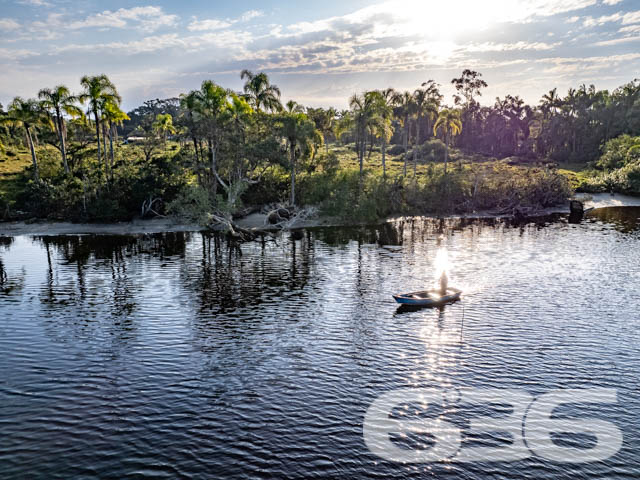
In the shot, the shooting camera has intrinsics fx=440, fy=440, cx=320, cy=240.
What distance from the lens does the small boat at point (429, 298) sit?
1478 inches

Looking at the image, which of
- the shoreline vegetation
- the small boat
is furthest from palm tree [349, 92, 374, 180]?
the small boat

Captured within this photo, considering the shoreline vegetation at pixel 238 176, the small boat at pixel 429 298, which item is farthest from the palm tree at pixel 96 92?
the small boat at pixel 429 298

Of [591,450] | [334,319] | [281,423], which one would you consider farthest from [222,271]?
[591,450]

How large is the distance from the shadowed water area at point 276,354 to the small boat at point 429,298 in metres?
0.91

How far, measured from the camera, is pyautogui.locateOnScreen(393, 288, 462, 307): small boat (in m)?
37.5

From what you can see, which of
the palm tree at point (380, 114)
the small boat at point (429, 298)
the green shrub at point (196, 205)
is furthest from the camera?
the palm tree at point (380, 114)

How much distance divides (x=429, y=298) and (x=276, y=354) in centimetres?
1546

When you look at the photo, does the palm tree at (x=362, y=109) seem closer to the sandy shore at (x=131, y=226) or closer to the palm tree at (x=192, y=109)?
the sandy shore at (x=131, y=226)

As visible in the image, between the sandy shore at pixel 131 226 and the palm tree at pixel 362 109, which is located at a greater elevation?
the palm tree at pixel 362 109

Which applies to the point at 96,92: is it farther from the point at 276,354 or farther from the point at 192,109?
the point at 276,354

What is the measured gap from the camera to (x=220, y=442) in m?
20.5

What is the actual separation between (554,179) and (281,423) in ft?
340

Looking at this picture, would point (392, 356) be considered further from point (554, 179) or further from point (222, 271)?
point (554, 179)

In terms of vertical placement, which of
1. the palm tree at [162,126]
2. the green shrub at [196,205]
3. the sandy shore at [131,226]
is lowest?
the sandy shore at [131,226]
